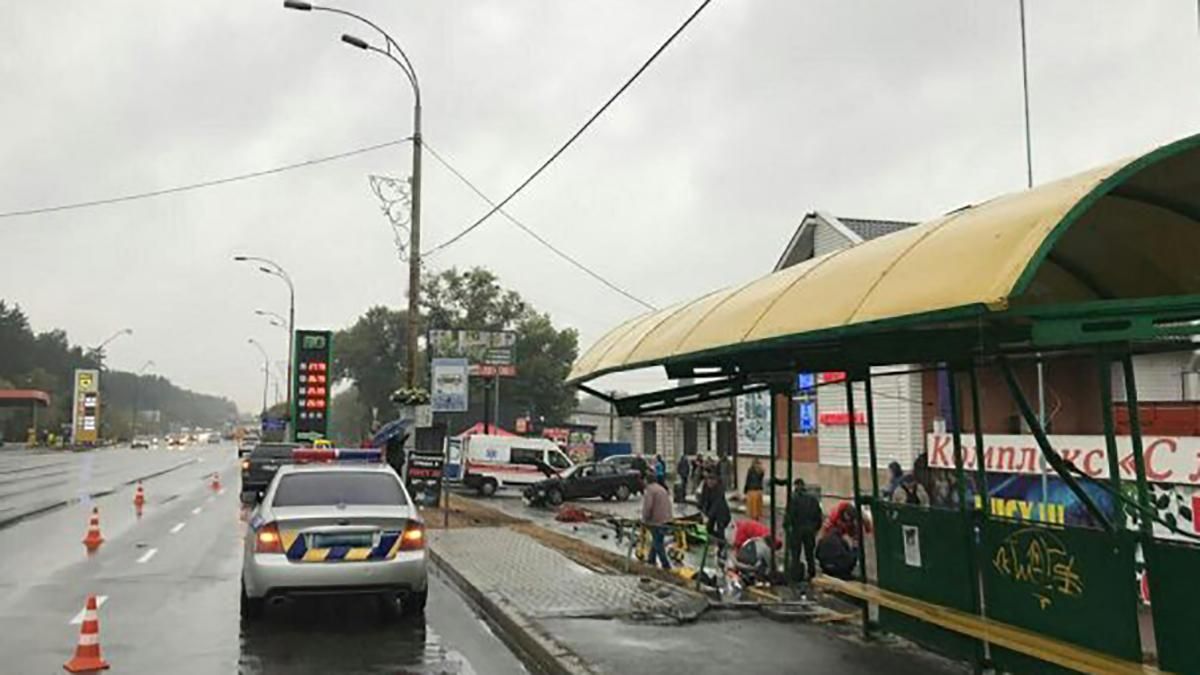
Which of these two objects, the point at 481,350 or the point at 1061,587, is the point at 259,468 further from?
the point at 481,350

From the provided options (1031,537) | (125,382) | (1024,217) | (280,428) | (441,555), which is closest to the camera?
(1024,217)

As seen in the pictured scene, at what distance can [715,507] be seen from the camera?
1802 cm

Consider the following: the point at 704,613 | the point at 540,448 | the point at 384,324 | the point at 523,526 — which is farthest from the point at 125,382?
the point at 704,613

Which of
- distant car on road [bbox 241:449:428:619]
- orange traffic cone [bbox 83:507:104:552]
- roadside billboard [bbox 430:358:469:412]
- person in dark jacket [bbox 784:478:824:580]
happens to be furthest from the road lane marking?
roadside billboard [bbox 430:358:469:412]

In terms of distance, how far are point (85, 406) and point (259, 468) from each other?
278 feet

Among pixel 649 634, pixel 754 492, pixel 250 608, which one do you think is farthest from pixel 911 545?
pixel 754 492

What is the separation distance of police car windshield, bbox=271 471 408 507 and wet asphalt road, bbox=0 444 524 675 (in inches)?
47.7

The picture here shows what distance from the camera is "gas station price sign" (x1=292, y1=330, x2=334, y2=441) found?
44281 millimetres

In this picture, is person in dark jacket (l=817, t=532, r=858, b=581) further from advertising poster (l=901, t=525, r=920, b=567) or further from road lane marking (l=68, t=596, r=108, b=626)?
road lane marking (l=68, t=596, r=108, b=626)

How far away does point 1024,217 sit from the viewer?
17.9 ft

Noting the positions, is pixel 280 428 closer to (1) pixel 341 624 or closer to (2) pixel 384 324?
(2) pixel 384 324

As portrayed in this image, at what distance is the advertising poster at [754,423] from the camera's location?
32.7 metres

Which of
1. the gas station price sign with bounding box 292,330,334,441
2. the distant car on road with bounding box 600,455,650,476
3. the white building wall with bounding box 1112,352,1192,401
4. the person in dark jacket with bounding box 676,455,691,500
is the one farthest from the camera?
the gas station price sign with bounding box 292,330,334,441

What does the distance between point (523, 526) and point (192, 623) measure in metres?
12.0
